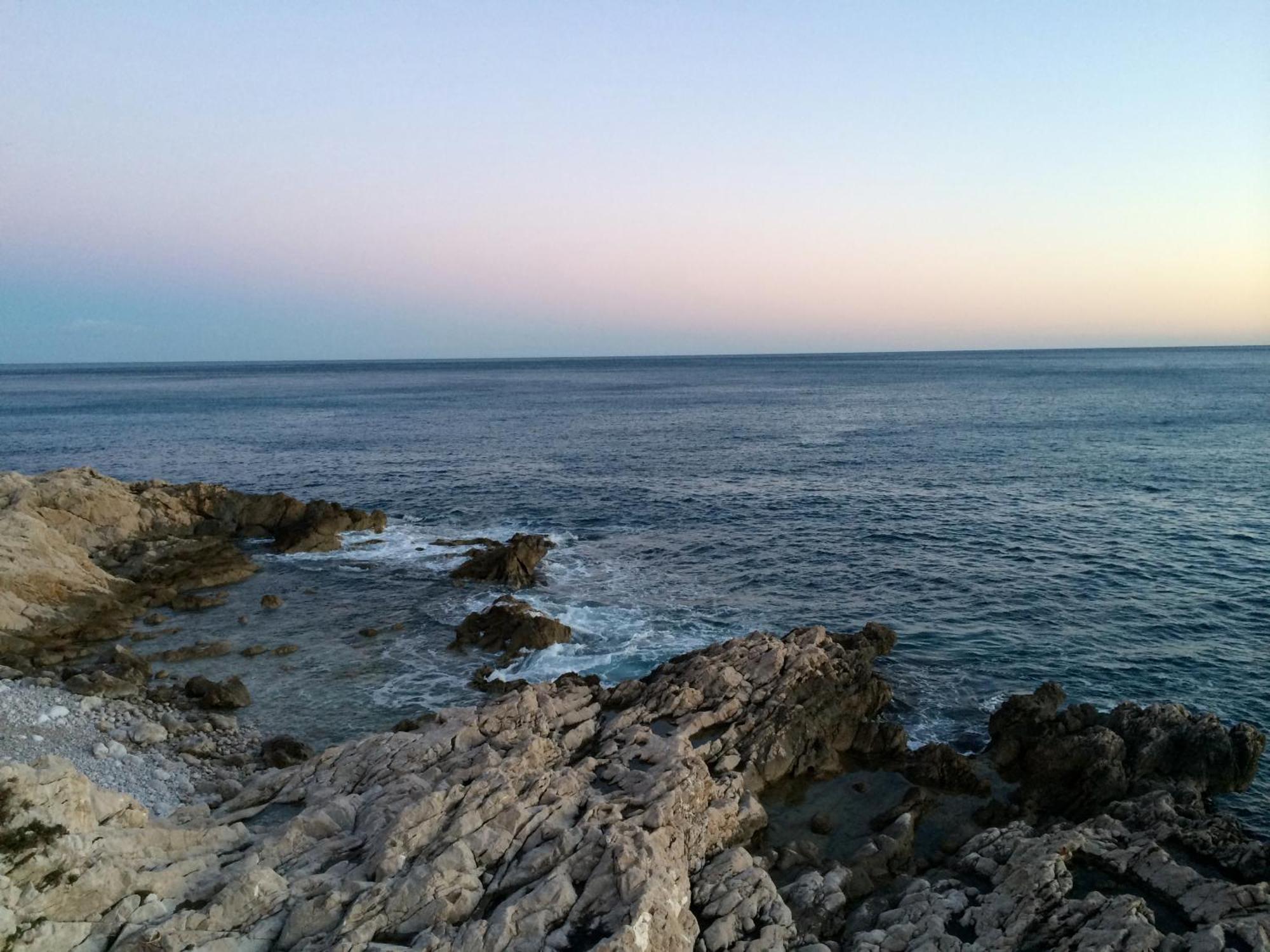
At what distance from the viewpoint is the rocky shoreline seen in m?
14.5

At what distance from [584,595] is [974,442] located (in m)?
61.7

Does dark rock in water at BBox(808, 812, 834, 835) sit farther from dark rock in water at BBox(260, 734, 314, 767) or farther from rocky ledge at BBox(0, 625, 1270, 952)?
dark rock in water at BBox(260, 734, 314, 767)

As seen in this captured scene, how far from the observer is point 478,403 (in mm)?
150500

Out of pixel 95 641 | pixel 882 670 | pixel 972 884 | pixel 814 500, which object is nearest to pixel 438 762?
pixel 972 884

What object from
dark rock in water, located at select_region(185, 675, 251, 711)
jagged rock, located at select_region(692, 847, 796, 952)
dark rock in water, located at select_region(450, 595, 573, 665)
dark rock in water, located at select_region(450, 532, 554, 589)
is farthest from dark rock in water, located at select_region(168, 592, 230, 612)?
jagged rock, located at select_region(692, 847, 796, 952)

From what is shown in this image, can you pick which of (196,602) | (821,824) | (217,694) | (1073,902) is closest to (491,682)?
(217,694)

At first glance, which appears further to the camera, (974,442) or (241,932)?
(974,442)

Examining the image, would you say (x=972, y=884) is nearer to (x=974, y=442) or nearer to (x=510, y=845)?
(x=510, y=845)

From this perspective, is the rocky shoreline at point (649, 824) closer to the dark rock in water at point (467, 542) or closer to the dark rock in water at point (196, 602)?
the dark rock in water at point (196, 602)

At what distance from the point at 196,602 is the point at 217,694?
1295 centimetres

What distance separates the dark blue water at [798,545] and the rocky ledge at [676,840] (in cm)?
431

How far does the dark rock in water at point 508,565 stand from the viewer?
4244 cm

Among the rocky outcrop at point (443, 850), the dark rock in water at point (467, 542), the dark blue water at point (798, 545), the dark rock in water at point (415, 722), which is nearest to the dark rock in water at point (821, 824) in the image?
the rocky outcrop at point (443, 850)

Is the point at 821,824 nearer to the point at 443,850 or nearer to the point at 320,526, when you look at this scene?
the point at 443,850
